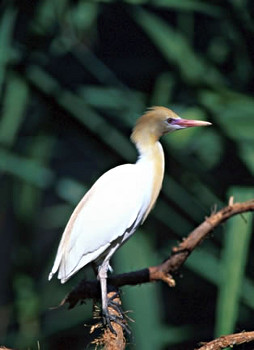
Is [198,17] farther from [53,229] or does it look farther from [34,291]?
[34,291]

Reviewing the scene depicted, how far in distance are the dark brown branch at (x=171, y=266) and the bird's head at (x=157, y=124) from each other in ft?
0.57

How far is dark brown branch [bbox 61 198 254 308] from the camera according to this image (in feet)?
4.67

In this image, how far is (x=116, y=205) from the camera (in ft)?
5.08

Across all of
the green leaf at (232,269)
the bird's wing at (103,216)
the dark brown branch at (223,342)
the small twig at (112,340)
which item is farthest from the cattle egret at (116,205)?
the green leaf at (232,269)

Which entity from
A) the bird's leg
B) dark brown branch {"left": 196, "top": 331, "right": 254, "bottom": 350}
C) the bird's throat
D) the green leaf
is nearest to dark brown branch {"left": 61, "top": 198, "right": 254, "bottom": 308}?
the bird's leg

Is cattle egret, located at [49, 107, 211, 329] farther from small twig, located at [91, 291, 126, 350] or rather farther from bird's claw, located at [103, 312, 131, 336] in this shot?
small twig, located at [91, 291, 126, 350]

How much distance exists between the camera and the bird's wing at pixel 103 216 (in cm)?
149

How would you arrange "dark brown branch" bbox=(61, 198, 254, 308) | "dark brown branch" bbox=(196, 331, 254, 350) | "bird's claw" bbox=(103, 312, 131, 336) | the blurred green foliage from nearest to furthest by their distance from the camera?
1. "dark brown branch" bbox=(196, 331, 254, 350)
2. "bird's claw" bbox=(103, 312, 131, 336)
3. "dark brown branch" bbox=(61, 198, 254, 308)
4. the blurred green foliage

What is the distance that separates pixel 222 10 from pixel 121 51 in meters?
0.35

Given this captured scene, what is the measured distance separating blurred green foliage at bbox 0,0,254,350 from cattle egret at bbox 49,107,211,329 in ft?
2.11

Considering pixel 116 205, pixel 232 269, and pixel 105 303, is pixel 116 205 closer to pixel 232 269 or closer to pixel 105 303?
pixel 105 303

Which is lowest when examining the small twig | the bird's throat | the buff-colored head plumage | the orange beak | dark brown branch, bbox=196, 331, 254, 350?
dark brown branch, bbox=196, 331, 254, 350

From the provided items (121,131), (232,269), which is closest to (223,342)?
(232,269)

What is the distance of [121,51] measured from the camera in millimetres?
2457
